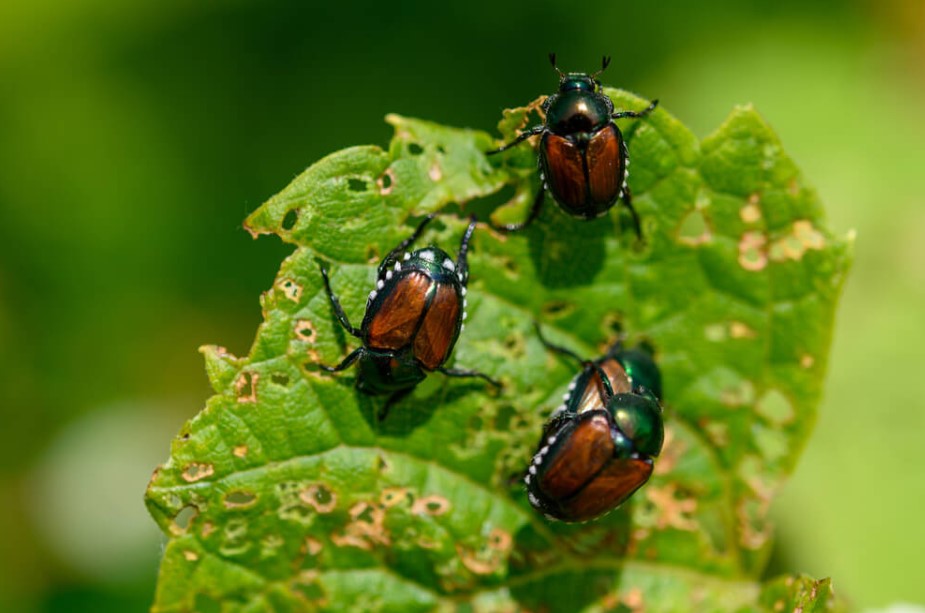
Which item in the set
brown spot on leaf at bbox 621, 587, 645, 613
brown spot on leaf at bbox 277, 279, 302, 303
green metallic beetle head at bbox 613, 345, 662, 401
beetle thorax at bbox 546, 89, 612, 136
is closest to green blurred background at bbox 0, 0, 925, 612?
beetle thorax at bbox 546, 89, 612, 136

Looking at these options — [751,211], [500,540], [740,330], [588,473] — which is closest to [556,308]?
[588,473]

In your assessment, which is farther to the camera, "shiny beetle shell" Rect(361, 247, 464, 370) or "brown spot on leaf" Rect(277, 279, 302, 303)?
"shiny beetle shell" Rect(361, 247, 464, 370)

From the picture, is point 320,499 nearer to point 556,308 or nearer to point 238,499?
point 238,499

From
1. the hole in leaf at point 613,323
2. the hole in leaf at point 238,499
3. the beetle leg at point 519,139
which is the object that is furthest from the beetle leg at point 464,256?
the hole in leaf at point 238,499

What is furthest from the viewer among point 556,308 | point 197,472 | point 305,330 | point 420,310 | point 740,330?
point 740,330

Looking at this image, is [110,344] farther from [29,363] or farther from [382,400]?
[382,400]

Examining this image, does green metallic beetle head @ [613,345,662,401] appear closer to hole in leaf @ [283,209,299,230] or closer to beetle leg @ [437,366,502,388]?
beetle leg @ [437,366,502,388]
